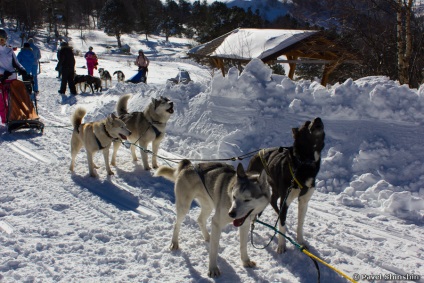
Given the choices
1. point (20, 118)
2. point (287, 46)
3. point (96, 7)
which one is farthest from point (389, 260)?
point (96, 7)

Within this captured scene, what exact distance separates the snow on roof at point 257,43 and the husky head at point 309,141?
26.8 feet

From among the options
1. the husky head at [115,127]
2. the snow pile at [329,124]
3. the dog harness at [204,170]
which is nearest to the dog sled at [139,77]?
the snow pile at [329,124]

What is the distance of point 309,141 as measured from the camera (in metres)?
3.38

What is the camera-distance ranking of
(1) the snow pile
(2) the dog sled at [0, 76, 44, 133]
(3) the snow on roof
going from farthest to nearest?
(3) the snow on roof, (2) the dog sled at [0, 76, 44, 133], (1) the snow pile

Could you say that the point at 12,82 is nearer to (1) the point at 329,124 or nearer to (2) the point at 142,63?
(1) the point at 329,124

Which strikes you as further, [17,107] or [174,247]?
[17,107]

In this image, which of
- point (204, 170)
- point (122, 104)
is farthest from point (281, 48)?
point (204, 170)

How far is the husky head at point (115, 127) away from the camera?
18.1 feet

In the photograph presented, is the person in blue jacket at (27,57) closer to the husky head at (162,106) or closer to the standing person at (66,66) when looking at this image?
the standing person at (66,66)

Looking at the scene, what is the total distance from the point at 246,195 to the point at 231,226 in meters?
1.28

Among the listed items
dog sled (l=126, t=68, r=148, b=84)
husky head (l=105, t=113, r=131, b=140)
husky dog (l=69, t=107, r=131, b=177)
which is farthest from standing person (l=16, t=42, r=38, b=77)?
husky head (l=105, t=113, r=131, b=140)

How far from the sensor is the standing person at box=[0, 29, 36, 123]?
7.66 metres

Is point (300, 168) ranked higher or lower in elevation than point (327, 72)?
lower

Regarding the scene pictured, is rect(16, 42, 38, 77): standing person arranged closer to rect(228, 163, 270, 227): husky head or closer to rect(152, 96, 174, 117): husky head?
rect(152, 96, 174, 117): husky head
